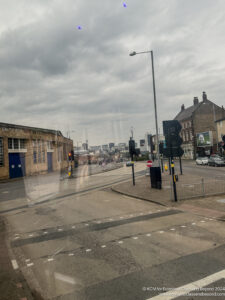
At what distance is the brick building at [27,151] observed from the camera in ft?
113

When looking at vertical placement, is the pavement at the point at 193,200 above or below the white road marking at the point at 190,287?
below

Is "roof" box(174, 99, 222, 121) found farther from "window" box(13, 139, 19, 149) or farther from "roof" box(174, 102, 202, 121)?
"window" box(13, 139, 19, 149)

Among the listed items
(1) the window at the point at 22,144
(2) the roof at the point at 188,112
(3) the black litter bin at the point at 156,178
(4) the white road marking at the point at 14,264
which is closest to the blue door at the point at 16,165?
(1) the window at the point at 22,144

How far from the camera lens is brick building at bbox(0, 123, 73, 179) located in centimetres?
3444

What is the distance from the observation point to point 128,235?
7.73 meters

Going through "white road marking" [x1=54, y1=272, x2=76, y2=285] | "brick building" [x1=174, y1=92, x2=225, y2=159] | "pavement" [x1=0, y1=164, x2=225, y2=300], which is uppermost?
"brick building" [x1=174, y1=92, x2=225, y2=159]

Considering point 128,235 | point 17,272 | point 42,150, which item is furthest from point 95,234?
point 42,150

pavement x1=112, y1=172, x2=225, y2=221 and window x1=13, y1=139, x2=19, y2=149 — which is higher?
window x1=13, y1=139, x2=19, y2=149

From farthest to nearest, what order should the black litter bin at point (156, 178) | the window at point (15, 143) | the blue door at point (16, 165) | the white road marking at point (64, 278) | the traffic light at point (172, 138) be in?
the window at point (15, 143) → the blue door at point (16, 165) → the black litter bin at point (156, 178) → the traffic light at point (172, 138) → the white road marking at point (64, 278)

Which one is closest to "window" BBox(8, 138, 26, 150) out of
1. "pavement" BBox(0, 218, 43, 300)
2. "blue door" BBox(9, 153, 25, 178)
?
"blue door" BBox(9, 153, 25, 178)

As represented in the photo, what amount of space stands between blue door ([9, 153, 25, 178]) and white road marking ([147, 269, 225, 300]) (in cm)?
3473

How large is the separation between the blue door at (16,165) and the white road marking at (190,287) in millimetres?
34730

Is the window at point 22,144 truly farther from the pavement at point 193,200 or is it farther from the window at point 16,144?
the pavement at point 193,200

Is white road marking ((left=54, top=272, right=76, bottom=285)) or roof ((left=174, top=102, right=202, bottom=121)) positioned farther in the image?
roof ((left=174, top=102, right=202, bottom=121))
